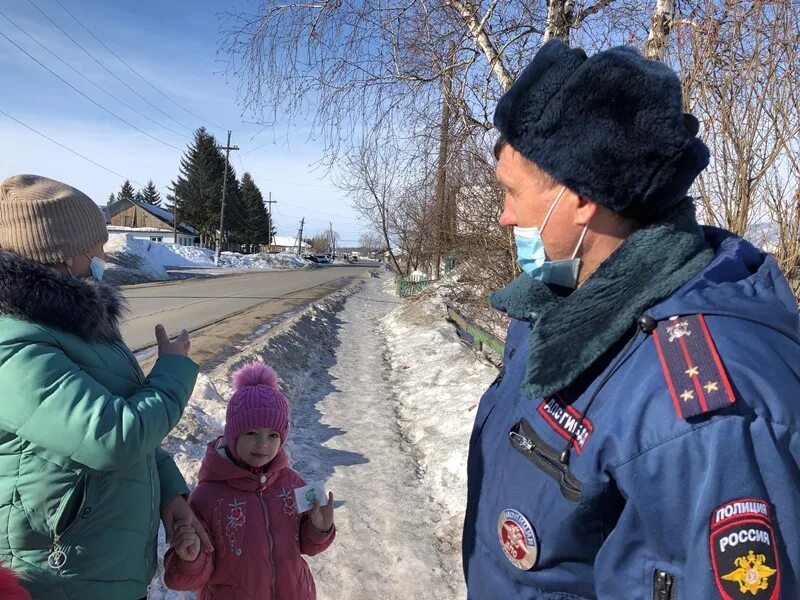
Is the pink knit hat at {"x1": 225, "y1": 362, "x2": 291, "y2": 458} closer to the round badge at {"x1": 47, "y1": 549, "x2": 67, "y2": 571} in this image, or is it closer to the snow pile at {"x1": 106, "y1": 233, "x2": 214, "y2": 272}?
the round badge at {"x1": 47, "y1": 549, "x2": 67, "y2": 571}

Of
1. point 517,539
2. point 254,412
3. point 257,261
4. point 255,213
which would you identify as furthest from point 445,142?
point 255,213

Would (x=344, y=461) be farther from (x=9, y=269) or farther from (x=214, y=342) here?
(x=214, y=342)

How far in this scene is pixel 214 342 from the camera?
10.3 meters

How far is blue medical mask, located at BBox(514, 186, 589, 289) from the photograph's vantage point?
4.55 ft

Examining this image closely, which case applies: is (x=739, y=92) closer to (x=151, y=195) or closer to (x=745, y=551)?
(x=745, y=551)

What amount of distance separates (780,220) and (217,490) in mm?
4206

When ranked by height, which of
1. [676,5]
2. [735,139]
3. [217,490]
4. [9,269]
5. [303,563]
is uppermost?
[676,5]

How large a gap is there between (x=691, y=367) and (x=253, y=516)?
76.4 inches

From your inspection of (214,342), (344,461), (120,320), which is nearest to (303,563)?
(120,320)

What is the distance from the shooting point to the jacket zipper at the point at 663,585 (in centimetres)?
98

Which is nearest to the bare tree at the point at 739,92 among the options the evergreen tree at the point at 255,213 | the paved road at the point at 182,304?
the paved road at the point at 182,304

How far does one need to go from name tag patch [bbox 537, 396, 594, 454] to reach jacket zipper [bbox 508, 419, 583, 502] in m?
0.05

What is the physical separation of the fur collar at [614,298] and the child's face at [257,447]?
5.14 feet

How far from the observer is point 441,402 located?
710 centimetres
